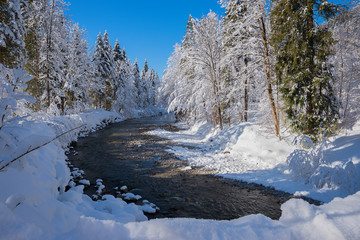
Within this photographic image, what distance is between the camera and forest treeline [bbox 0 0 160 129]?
4311 millimetres

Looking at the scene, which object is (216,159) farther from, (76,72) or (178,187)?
(76,72)

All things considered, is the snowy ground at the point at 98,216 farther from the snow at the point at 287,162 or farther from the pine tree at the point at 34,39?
the pine tree at the point at 34,39

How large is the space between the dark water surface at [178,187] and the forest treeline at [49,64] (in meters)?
4.10

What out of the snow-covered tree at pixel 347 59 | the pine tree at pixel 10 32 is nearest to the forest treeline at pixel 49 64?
the pine tree at pixel 10 32

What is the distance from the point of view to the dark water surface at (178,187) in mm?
5066

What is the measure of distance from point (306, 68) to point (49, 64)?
18.1 metres

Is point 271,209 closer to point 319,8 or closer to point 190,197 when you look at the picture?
point 190,197

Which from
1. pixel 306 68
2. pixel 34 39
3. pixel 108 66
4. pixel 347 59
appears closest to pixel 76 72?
pixel 34 39

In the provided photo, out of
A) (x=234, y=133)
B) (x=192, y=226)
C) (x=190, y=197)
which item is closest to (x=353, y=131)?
(x=234, y=133)

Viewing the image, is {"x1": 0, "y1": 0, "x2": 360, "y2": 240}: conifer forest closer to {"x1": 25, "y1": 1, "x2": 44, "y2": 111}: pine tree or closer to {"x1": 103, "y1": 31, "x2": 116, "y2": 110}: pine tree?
{"x1": 25, "y1": 1, "x2": 44, "y2": 111}: pine tree

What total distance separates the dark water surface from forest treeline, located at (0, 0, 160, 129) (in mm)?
4100

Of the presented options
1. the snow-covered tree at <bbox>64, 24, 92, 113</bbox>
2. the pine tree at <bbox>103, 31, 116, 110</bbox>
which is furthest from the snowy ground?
the pine tree at <bbox>103, 31, 116, 110</bbox>

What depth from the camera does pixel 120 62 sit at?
119ft

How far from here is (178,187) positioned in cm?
659
